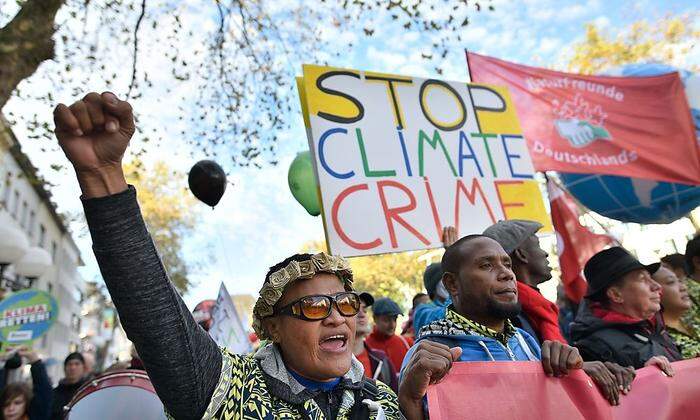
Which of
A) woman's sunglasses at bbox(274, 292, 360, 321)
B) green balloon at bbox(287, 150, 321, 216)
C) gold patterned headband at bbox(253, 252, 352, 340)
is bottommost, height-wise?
woman's sunglasses at bbox(274, 292, 360, 321)

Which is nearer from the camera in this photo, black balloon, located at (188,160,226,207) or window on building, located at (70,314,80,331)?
black balloon, located at (188,160,226,207)

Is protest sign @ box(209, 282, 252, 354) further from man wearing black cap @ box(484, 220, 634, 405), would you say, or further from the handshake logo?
the handshake logo

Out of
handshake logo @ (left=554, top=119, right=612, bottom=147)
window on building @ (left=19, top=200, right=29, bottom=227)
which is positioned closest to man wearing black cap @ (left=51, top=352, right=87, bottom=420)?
handshake logo @ (left=554, top=119, right=612, bottom=147)

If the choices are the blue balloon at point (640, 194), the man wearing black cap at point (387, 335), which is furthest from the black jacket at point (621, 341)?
the blue balloon at point (640, 194)

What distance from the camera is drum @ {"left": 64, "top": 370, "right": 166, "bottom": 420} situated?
6.89ft

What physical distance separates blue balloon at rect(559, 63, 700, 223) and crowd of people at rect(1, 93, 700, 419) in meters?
3.57

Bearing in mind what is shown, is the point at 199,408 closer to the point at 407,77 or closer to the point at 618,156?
the point at 407,77

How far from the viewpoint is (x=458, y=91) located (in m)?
4.78

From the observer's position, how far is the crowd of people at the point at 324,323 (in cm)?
122

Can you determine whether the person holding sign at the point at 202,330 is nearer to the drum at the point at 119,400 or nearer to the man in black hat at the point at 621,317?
the drum at the point at 119,400

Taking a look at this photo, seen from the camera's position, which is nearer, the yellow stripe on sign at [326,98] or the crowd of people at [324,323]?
Answer: the crowd of people at [324,323]

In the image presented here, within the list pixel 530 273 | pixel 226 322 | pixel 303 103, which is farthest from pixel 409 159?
pixel 226 322

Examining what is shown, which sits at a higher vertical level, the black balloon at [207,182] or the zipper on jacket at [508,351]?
the black balloon at [207,182]

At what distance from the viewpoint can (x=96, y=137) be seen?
1228 millimetres
